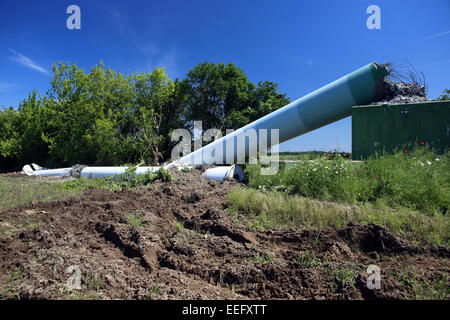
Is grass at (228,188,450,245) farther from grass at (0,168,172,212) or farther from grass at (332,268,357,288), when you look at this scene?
grass at (0,168,172,212)

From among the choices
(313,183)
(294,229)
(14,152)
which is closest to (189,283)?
(294,229)

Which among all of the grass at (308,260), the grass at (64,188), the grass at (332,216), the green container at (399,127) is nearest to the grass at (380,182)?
the grass at (332,216)

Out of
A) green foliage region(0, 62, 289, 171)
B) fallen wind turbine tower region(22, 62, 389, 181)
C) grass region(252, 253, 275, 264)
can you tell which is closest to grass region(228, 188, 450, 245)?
grass region(252, 253, 275, 264)

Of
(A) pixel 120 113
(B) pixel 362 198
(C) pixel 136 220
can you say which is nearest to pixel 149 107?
(A) pixel 120 113

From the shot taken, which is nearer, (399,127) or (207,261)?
(207,261)

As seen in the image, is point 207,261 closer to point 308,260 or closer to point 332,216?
point 308,260

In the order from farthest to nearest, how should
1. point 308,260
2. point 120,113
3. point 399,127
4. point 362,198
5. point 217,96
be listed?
1. point 217,96
2. point 120,113
3. point 399,127
4. point 362,198
5. point 308,260

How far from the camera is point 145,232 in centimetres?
302

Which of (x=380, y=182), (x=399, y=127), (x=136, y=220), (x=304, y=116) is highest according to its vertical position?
(x=304, y=116)

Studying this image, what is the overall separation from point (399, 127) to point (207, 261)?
21.2 ft

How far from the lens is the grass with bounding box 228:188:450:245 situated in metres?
2.90

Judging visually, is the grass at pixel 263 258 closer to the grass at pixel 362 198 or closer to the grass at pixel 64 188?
the grass at pixel 362 198

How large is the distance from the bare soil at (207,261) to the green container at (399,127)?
4.35 m

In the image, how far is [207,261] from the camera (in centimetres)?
253
